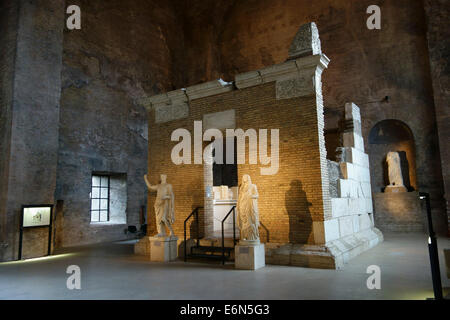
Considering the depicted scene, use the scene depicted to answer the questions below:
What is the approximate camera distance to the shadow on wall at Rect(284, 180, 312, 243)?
7.80 metres

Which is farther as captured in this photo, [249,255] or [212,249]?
[212,249]

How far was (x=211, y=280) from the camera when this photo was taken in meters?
6.26

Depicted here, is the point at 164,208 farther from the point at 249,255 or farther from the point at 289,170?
the point at 289,170

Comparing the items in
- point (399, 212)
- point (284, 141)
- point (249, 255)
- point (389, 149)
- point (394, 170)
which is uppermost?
point (389, 149)

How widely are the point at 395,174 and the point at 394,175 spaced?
0.19ft

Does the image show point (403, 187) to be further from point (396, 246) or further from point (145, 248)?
point (145, 248)

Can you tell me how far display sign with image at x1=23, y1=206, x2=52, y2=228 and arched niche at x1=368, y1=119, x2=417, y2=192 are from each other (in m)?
13.3

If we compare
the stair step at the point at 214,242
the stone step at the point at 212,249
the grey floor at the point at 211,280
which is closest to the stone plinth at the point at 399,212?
the grey floor at the point at 211,280

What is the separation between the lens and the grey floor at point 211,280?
5211 mm

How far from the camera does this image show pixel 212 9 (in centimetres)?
1856

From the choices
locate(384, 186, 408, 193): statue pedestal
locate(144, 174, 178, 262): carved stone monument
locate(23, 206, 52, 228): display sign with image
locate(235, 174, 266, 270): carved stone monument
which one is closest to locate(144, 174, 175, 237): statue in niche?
locate(144, 174, 178, 262): carved stone monument

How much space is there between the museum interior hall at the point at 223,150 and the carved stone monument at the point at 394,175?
0.11m

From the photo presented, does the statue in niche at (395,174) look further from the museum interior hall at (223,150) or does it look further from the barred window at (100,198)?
the barred window at (100,198)

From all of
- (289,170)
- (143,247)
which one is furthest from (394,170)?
(143,247)
